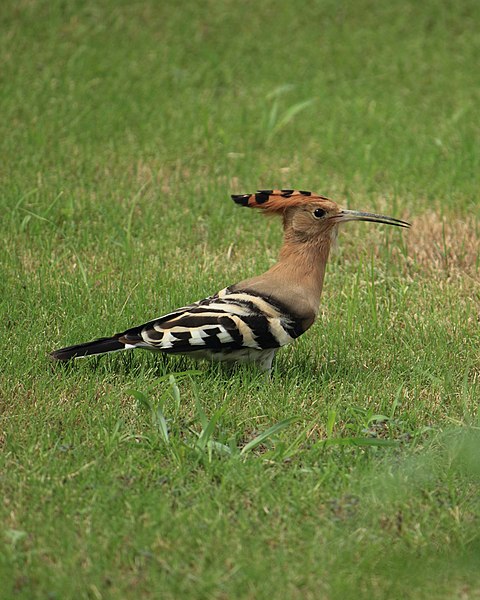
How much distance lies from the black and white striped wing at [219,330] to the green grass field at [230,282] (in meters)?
0.16

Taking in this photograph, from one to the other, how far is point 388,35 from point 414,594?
7.01m

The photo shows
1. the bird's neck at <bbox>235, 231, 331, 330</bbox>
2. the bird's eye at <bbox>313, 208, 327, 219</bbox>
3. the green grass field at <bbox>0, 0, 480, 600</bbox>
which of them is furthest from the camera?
the bird's eye at <bbox>313, 208, 327, 219</bbox>

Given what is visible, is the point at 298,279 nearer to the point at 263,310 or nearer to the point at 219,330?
the point at 263,310

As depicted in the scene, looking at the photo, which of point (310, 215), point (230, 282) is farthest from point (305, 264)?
point (230, 282)

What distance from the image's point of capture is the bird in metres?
4.45

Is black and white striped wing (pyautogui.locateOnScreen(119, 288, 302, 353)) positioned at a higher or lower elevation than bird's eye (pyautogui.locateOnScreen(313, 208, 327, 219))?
lower

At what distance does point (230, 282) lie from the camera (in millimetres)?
5656

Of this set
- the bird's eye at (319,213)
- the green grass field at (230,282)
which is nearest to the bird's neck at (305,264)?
the bird's eye at (319,213)

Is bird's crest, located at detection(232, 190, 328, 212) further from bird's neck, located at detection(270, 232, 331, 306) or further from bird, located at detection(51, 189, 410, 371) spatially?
bird's neck, located at detection(270, 232, 331, 306)

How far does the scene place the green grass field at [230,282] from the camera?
133 inches

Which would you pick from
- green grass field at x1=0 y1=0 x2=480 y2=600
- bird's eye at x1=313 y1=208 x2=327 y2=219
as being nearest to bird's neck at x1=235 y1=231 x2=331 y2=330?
bird's eye at x1=313 y1=208 x2=327 y2=219

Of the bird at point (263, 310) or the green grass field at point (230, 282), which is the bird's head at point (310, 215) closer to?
the bird at point (263, 310)

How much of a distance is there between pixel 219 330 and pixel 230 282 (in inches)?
49.0

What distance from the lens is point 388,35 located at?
933cm
